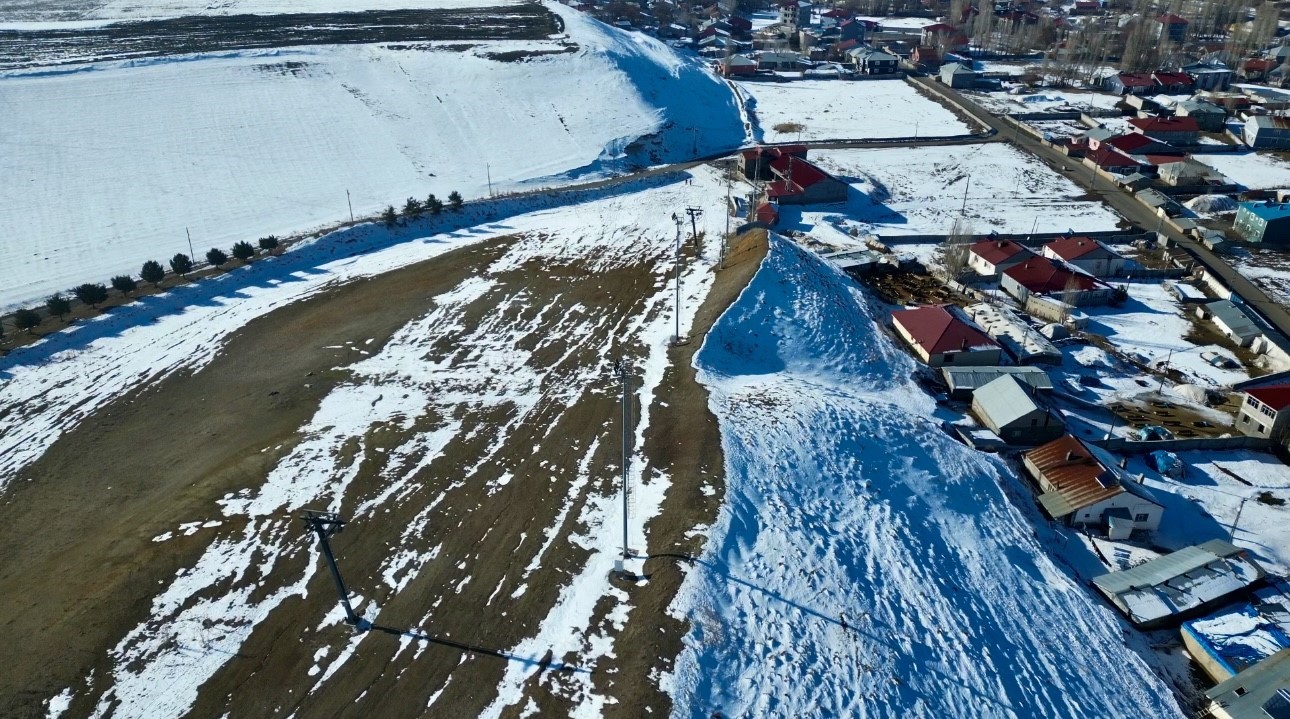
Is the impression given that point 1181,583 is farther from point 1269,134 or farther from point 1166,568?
point 1269,134

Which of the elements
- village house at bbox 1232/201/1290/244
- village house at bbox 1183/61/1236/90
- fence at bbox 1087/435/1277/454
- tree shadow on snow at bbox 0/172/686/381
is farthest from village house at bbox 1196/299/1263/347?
village house at bbox 1183/61/1236/90

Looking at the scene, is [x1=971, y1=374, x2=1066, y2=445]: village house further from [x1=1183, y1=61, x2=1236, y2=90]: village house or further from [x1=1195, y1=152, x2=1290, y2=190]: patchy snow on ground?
[x1=1183, y1=61, x2=1236, y2=90]: village house

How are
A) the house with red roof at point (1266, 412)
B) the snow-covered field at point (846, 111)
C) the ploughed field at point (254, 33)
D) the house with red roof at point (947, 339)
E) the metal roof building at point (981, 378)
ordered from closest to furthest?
the house with red roof at point (1266, 412) → the metal roof building at point (981, 378) → the house with red roof at point (947, 339) → the snow-covered field at point (846, 111) → the ploughed field at point (254, 33)

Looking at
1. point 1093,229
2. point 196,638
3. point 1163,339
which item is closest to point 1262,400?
point 1163,339

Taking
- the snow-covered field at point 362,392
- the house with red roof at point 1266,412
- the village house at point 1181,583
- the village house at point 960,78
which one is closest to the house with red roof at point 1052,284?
the house with red roof at point 1266,412

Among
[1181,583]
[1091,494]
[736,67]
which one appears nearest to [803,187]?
[1091,494]

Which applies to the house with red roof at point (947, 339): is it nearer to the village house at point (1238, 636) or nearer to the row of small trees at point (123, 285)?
the village house at point (1238, 636)

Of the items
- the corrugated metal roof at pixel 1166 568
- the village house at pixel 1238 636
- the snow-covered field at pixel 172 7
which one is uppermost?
the snow-covered field at pixel 172 7

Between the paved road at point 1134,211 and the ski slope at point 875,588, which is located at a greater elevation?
the paved road at point 1134,211
